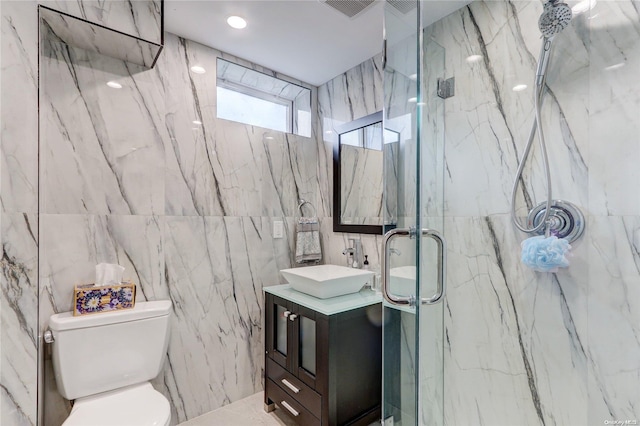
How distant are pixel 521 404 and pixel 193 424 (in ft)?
6.00

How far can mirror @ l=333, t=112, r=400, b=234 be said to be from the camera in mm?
2121

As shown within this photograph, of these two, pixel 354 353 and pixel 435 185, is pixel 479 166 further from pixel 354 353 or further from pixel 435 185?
pixel 354 353

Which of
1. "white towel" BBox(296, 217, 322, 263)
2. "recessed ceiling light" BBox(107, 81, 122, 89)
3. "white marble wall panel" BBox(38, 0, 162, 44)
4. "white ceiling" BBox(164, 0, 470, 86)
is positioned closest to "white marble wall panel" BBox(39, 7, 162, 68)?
"white marble wall panel" BBox(38, 0, 162, 44)

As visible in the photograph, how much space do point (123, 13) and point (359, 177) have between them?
162 centimetres

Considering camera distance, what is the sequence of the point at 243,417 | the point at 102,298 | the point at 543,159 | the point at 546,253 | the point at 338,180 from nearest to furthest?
the point at 546,253 < the point at 543,159 < the point at 102,298 < the point at 243,417 < the point at 338,180

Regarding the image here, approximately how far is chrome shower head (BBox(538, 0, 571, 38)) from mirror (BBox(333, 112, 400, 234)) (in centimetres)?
98

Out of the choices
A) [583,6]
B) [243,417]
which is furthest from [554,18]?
[243,417]

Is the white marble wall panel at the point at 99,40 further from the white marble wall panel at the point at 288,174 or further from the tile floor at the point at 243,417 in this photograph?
the tile floor at the point at 243,417

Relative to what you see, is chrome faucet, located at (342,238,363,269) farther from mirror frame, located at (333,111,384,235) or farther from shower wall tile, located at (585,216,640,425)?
shower wall tile, located at (585,216,640,425)

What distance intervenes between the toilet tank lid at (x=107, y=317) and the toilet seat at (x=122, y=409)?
0.35 meters

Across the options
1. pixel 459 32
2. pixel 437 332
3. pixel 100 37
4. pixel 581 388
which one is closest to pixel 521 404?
pixel 581 388

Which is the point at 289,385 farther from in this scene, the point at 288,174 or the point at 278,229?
the point at 288,174

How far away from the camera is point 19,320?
3.91 ft

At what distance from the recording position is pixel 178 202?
1.92 metres
